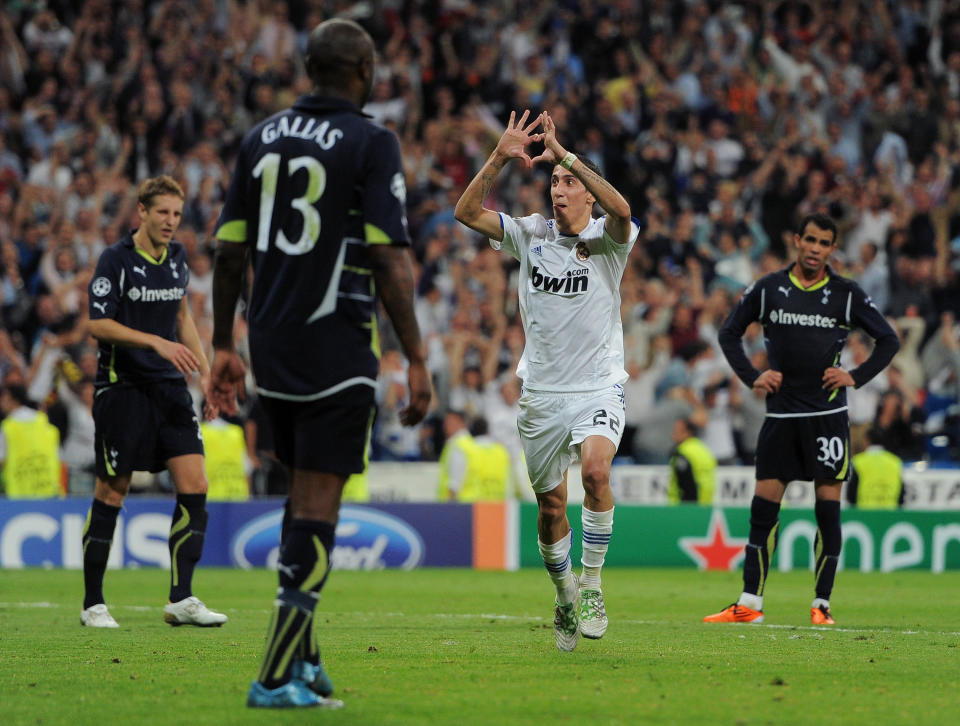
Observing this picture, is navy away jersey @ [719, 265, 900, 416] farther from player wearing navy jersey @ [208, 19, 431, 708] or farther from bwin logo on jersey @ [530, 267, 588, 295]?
player wearing navy jersey @ [208, 19, 431, 708]

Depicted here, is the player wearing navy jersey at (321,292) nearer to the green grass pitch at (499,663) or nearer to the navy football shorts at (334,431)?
the navy football shorts at (334,431)

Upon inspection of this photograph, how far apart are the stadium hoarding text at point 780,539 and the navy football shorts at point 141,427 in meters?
7.80

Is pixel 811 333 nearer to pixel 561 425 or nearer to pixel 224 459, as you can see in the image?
pixel 561 425

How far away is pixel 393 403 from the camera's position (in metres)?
18.5

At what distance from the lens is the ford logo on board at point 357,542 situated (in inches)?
642

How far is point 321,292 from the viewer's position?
5.36 m

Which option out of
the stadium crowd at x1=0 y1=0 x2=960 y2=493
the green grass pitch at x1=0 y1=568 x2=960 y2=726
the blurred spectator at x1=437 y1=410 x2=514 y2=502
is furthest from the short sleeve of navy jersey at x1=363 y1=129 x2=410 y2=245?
the stadium crowd at x1=0 y1=0 x2=960 y2=493

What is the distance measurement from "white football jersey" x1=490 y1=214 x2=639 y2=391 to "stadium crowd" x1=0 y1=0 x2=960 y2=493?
9123mm

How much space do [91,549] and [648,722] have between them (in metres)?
5.29

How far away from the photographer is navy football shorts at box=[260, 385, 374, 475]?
5352 millimetres

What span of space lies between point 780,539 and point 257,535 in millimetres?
6030

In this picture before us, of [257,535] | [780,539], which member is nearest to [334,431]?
[257,535]

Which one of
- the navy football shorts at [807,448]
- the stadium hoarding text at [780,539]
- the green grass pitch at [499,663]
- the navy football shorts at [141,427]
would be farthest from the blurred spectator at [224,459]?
the navy football shorts at [807,448]

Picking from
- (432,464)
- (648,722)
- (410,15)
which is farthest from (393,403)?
(648,722)
